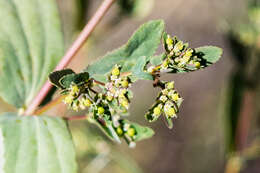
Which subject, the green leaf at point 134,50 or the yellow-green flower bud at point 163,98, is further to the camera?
the green leaf at point 134,50

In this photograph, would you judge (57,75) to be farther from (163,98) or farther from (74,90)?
(163,98)

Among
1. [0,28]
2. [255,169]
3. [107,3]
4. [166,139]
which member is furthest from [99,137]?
[255,169]

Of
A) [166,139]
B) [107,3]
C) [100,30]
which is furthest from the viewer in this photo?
[166,139]

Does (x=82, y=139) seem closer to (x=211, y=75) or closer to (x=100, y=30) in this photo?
(x=100, y=30)

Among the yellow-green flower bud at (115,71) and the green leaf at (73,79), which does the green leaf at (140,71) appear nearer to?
the yellow-green flower bud at (115,71)

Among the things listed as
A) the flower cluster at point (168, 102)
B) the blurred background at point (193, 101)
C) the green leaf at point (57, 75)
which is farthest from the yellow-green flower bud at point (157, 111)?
the blurred background at point (193, 101)

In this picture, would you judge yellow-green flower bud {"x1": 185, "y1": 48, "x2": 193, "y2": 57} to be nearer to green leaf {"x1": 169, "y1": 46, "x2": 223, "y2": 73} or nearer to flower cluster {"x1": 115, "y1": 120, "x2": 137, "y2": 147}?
green leaf {"x1": 169, "y1": 46, "x2": 223, "y2": 73}

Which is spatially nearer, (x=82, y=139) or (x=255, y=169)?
(x=82, y=139)
